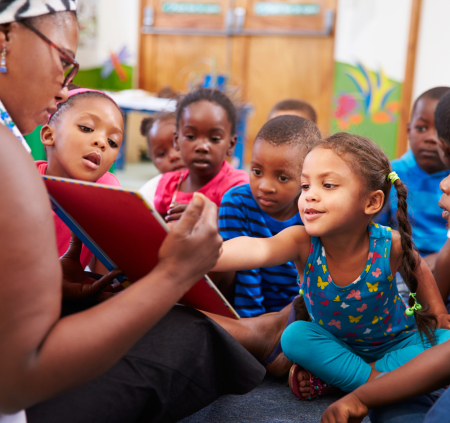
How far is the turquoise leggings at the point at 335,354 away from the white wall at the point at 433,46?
3.74 m

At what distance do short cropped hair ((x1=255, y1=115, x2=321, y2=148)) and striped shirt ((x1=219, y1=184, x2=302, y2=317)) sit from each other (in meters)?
0.19

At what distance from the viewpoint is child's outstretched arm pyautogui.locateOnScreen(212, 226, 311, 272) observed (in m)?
1.05

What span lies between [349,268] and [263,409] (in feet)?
1.25

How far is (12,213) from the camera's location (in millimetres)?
573

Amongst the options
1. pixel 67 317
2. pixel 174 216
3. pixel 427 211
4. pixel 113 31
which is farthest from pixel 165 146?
pixel 113 31

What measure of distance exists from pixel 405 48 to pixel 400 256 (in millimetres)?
4092

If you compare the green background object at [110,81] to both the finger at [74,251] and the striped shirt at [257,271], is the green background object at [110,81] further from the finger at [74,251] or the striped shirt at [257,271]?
the finger at [74,251]

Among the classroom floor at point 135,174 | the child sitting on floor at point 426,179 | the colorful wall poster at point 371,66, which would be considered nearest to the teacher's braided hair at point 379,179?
the child sitting on floor at point 426,179

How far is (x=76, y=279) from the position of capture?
101 cm

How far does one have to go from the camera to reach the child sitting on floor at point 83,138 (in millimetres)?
1304

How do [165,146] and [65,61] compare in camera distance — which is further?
[165,146]

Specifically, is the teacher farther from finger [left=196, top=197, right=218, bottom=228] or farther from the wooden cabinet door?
the wooden cabinet door

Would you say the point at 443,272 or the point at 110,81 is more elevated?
the point at 110,81

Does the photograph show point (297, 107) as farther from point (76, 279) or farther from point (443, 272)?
point (76, 279)
